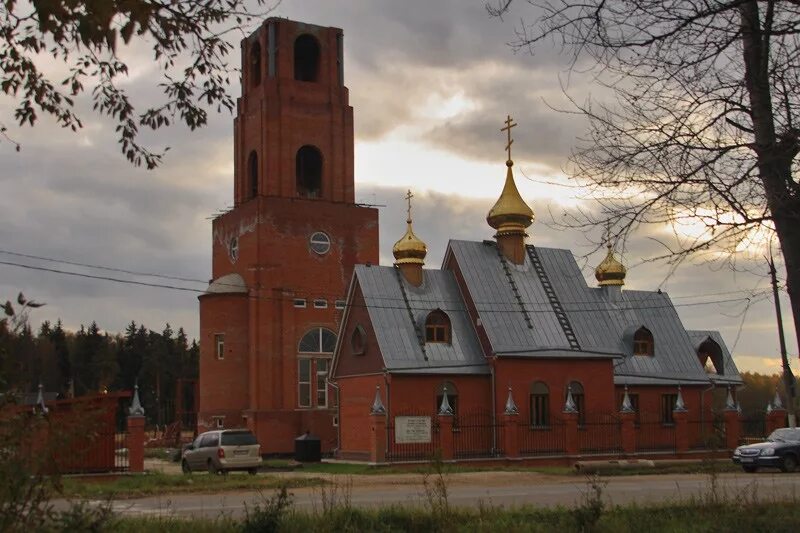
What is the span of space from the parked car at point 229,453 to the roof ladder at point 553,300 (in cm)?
1360

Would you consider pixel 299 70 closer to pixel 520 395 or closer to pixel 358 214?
pixel 358 214

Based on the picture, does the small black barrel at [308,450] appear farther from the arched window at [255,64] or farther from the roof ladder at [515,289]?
the arched window at [255,64]

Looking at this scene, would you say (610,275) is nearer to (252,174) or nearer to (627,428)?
(627,428)

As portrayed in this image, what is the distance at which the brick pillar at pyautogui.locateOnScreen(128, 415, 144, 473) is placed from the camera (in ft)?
90.9

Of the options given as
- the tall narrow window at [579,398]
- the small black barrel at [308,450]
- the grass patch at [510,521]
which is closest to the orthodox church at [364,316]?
the tall narrow window at [579,398]

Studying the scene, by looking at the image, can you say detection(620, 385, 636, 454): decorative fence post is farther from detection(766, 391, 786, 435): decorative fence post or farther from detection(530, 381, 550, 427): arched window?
detection(766, 391, 786, 435): decorative fence post

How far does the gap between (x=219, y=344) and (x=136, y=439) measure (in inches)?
637

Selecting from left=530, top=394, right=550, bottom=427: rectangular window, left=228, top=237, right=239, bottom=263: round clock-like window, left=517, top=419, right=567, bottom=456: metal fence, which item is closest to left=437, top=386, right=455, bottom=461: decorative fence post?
left=517, top=419, right=567, bottom=456: metal fence

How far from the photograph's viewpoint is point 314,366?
43625 millimetres

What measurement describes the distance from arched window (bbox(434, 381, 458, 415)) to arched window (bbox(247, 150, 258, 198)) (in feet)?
55.9

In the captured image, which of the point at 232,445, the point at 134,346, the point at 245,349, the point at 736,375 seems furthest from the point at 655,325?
the point at 134,346

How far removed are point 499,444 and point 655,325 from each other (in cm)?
1143

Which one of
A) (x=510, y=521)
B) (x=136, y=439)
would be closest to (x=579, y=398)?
(x=136, y=439)

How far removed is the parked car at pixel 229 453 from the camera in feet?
94.7
